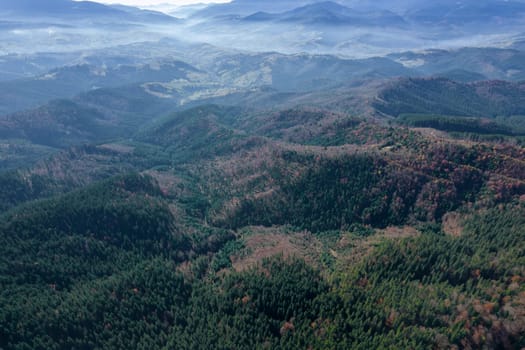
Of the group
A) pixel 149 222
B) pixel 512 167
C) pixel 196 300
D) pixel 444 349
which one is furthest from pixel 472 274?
pixel 149 222

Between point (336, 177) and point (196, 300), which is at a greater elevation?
point (336, 177)

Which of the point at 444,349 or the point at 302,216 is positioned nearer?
the point at 444,349

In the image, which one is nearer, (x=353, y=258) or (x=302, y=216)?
(x=353, y=258)

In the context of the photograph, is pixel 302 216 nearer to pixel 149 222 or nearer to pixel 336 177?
pixel 336 177

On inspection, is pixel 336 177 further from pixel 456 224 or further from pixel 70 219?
pixel 70 219

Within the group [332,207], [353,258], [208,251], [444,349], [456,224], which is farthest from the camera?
[332,207]

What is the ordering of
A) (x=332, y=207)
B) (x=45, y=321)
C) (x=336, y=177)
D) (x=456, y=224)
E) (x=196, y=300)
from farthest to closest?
(x=336, y=177)
(x=332, y=207)
(x=456, y=224)
(x=196, y=300)
(x=45, y=321)

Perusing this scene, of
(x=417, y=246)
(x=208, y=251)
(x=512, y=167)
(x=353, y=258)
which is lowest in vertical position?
(x=208, y=251)

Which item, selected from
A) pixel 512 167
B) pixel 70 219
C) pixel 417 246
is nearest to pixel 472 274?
pixel 417 246

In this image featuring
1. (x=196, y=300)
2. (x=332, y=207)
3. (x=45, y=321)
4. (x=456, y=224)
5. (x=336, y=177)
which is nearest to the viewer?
(x=45, y=321)
